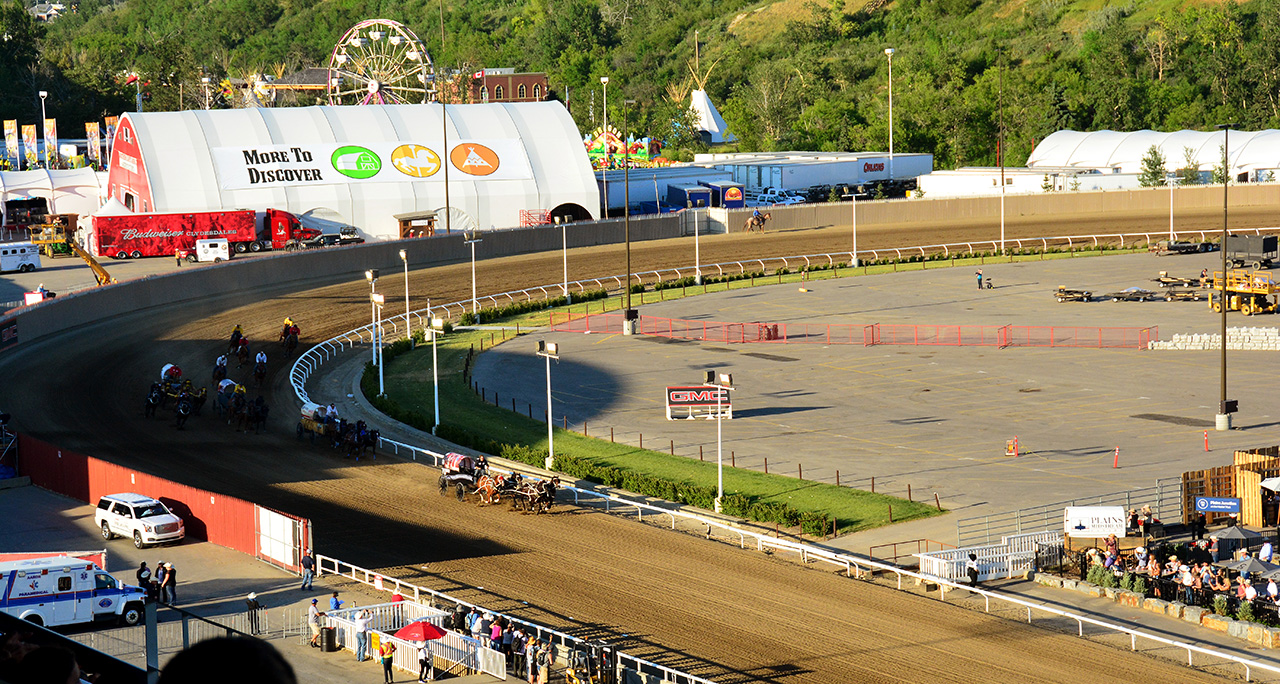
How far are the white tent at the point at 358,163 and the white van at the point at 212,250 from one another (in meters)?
7.90

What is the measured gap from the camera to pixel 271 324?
64.2m

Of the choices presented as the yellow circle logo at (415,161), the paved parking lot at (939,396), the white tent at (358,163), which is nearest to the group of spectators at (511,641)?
the paved parking lot at (939,396)

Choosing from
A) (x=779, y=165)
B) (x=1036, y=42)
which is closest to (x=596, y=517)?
(x=779, y=165)

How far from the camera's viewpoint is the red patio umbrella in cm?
2505

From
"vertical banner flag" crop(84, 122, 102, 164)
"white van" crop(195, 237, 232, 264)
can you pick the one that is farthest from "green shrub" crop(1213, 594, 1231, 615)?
"vertical banner flag" crop(84, 122, 102, 164)

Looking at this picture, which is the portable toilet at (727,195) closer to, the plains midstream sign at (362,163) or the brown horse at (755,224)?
the brown horse at (755,224)

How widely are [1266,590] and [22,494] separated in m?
32.8

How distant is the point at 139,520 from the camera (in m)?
33.6

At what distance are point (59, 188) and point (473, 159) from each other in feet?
100

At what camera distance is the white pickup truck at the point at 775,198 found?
10575 cm

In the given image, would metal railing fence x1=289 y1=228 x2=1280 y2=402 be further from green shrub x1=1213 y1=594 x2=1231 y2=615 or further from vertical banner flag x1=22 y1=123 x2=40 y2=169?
vertical banner flag x1=22 y1=123 x2=40 y2=169

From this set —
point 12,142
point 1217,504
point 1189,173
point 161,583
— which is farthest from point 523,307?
point 12,142

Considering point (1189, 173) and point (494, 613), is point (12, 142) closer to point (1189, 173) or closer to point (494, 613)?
point (1189, 173)

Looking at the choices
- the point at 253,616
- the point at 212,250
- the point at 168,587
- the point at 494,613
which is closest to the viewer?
the point at 494,613
